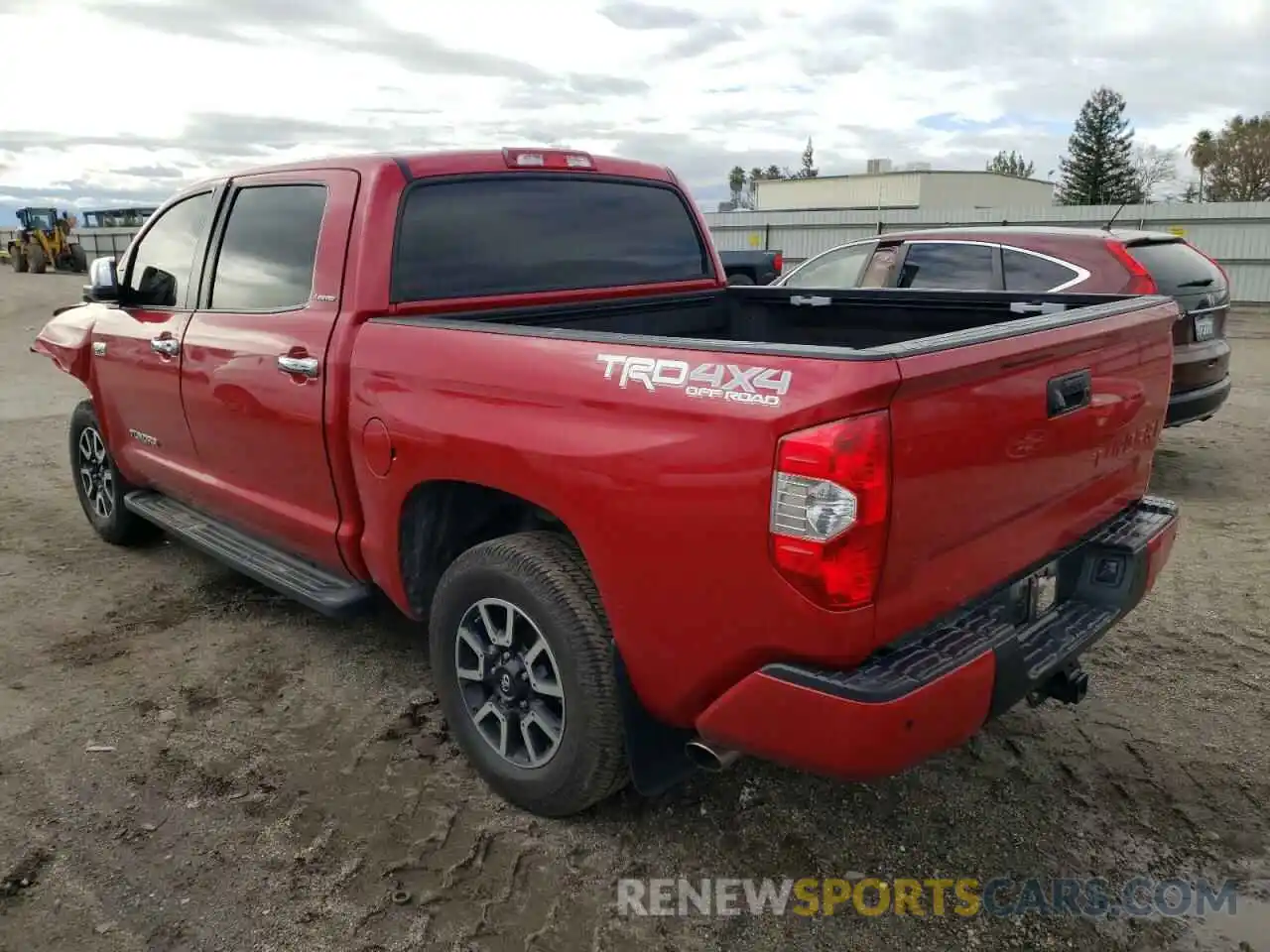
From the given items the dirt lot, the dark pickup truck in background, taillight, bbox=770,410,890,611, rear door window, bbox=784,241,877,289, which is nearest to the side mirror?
the dirt lot

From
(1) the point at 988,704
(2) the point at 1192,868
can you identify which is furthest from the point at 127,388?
(2) the point at 1192,868

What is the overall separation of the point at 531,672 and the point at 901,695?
3.77ft

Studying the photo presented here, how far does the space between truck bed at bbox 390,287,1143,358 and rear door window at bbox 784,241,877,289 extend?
3405mm

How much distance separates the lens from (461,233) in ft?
11.7

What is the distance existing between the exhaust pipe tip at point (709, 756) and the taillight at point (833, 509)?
0.58 meters

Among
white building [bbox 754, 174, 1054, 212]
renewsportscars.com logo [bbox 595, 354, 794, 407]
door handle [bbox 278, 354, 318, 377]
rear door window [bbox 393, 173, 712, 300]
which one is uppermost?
white building [bbox 754, 174, 1054, 212]

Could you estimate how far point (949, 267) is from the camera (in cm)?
716

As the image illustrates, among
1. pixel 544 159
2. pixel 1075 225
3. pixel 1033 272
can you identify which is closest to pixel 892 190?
pixel 1075 225

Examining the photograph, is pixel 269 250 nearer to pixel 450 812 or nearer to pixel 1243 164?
pixel 450 812

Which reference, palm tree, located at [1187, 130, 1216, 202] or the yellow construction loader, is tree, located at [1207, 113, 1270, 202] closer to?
palm tree, located at [1187, 130, 1216, 202]

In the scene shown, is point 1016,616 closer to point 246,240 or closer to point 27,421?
point 246,240

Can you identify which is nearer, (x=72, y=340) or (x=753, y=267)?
(x=72, y=340)

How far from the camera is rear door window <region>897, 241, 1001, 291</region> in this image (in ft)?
22.7

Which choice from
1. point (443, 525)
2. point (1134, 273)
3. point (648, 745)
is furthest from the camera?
point (1134, 273)
